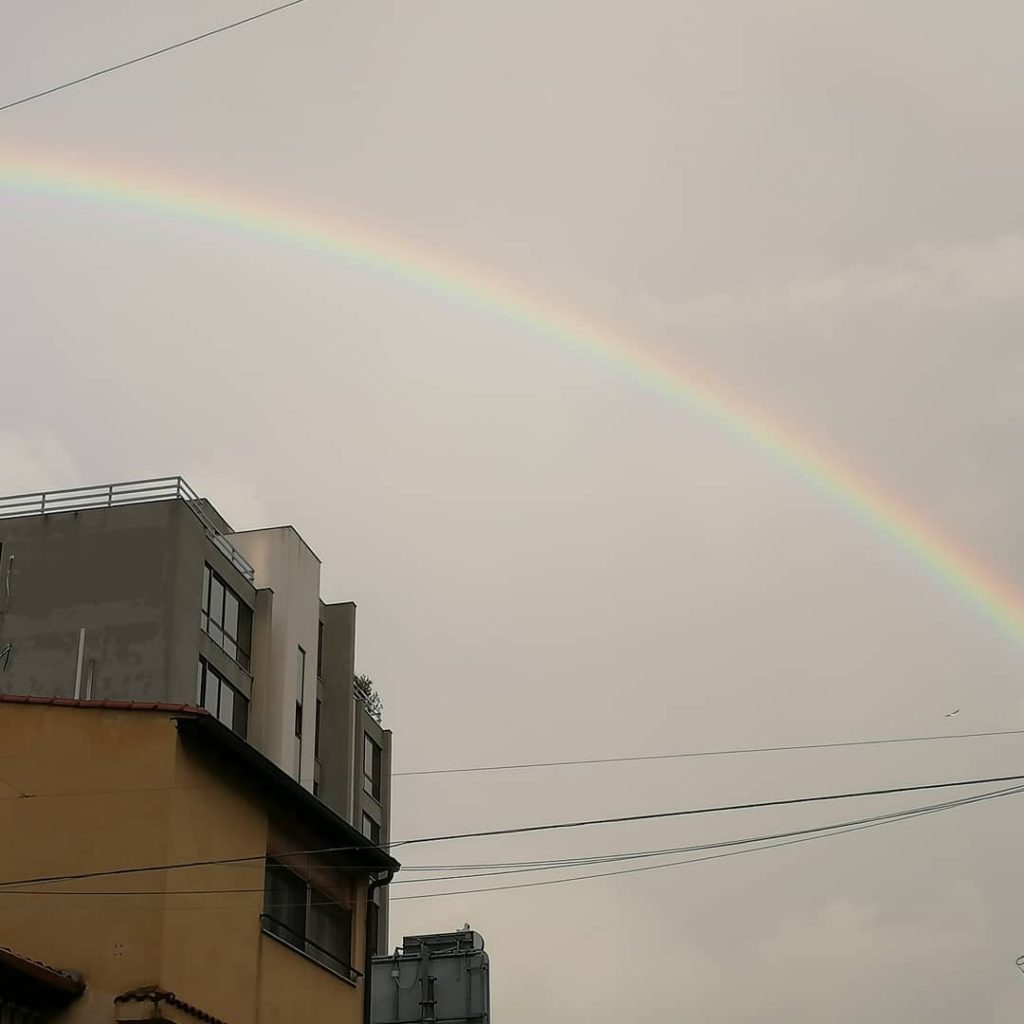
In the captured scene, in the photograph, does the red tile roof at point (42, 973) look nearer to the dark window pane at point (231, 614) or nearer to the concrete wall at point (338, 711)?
the dark window pane at point (231, 614)

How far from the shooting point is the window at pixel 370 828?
6392 centimetres

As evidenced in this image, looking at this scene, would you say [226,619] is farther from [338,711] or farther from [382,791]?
[382,791]

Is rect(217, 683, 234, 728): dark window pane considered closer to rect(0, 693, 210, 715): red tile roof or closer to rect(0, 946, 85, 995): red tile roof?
rect(0, 693, 210, 715): red tile roof

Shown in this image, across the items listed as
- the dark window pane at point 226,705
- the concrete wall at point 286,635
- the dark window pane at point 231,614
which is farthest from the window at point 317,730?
the dark window pane at point 231,614

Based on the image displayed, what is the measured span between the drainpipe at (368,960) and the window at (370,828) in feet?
124

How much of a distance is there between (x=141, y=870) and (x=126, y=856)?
0.97ft

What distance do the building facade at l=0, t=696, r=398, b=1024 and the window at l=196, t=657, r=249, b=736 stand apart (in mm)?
25720

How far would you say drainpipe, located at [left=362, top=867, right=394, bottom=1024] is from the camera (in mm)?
24812

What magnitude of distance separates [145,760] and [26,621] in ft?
89.3

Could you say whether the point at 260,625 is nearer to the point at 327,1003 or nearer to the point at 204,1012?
the point at 327,1003

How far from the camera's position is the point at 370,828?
64938 mm

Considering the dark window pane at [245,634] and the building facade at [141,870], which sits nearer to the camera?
the building facade at [141,870]

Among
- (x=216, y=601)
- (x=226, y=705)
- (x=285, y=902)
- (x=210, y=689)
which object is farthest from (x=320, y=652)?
(x=285, y=902)

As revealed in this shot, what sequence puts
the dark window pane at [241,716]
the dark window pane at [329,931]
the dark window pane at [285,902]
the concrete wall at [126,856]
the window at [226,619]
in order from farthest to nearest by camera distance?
the dark window pane at [241,716] → the window at [226,619] → the dark window pane at [329,931] → the dark window pane at [285,902] → the concrete wall at [126,856]
